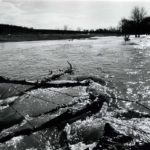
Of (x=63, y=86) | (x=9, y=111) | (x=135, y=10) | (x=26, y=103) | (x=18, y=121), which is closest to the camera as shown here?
(x=18, y=121)

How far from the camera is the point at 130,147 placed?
19.6 feet

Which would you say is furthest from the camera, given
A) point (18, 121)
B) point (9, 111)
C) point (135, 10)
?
point (135, 10)

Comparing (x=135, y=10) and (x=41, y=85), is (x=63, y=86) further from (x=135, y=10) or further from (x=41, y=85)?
(x=135, y=10)

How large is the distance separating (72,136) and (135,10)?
91.2 m

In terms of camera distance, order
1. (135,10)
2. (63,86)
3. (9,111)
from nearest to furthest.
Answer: (9,111)
(63,86)
(135,10)

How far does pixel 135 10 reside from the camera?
90875 mm

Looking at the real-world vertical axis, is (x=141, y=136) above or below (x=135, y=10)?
below

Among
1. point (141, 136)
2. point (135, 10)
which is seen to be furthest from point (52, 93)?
point (135, 10)

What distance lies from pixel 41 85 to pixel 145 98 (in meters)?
4.89

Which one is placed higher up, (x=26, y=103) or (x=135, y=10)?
(x=135, y=10)

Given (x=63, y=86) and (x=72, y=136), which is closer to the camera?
(x=72, y=136)

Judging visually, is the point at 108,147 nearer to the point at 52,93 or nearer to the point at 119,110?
the point at 119,110

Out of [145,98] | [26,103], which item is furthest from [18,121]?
[145,98]

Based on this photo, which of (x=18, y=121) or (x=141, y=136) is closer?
(x=141, y=136)
